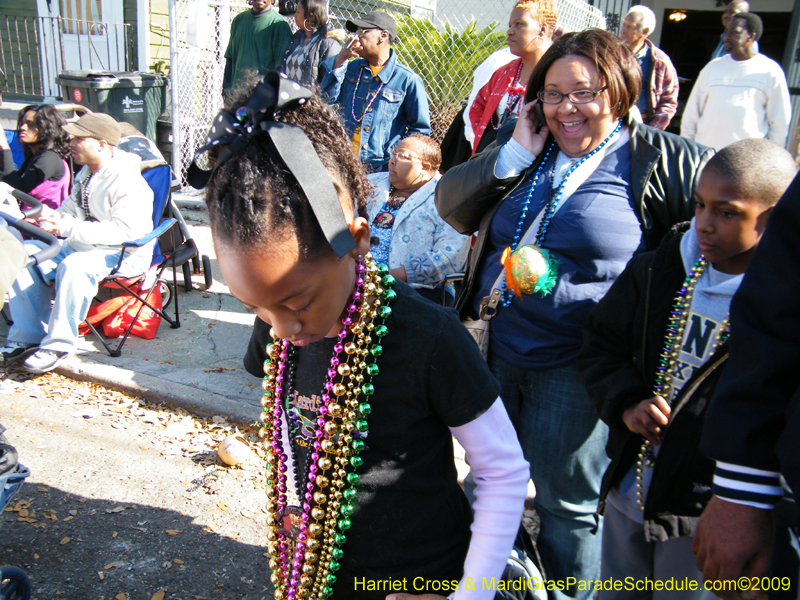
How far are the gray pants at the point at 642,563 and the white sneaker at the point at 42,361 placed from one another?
12.7ft

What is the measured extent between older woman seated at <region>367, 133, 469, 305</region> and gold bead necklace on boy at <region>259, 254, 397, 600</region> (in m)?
2.03

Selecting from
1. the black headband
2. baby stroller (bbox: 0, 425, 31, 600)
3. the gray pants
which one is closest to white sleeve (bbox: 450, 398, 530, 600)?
Result: the black headband

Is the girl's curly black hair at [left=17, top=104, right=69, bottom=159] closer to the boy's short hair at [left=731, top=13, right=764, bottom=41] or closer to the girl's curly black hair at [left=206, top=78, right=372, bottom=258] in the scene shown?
the girl's curly black hair at [left=206, top=78, right=372, bottom=258]

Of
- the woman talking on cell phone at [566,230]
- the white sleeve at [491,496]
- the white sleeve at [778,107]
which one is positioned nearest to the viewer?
the white sleeve at [491,496]

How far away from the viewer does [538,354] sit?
2.24m

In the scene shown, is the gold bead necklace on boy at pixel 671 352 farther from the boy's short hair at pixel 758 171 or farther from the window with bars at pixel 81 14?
the window with bars at pixel 81 14

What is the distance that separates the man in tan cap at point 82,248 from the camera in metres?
4.40

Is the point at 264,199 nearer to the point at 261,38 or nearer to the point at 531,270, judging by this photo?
the point at 531,270

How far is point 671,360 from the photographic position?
1891 mm

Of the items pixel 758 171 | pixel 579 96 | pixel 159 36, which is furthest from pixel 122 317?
pixel 159 36

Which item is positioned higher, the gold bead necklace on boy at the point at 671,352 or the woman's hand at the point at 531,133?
the woman's hand at the point at 531,133

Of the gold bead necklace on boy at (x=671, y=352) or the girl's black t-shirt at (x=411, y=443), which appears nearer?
the girl's black t-shirt at (x=411, y=443)

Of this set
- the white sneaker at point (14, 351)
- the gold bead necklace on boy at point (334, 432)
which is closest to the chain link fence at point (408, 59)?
the white sneaker at point (14, 351)

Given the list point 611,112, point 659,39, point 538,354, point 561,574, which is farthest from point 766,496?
point 659,39
